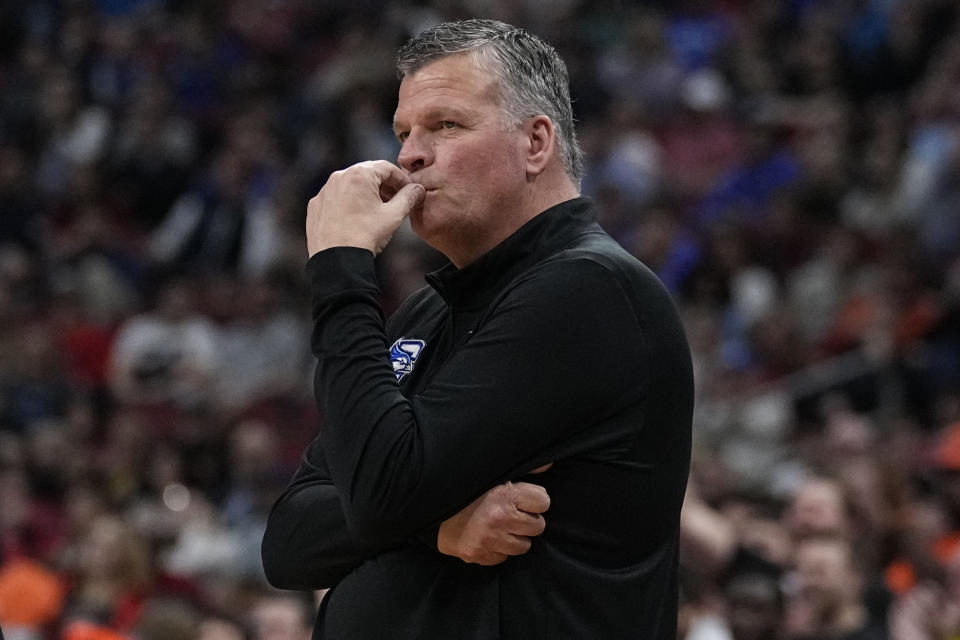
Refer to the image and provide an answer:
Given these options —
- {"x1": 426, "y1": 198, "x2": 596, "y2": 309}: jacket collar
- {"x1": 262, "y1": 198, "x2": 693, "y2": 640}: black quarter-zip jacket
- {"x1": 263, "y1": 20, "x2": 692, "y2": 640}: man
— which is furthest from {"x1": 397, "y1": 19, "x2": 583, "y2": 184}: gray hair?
{"x1": 262, "y1": 198, "x2": 693, "y2": 640}: black quarter-zip jacket

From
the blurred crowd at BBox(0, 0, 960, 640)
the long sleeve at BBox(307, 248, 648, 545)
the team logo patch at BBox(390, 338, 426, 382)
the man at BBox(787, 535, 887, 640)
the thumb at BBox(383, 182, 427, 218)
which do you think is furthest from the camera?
the blurred crowd at BBox(0, 0, 960, 640)

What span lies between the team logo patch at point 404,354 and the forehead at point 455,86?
0.40 metres

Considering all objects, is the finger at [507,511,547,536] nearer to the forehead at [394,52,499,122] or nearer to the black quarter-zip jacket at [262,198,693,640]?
the black quarter-zip jacket at [262,198,693,640]

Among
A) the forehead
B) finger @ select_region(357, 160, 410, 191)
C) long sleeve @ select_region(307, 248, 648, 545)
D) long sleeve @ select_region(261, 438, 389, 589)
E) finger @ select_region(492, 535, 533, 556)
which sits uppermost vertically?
the forehead

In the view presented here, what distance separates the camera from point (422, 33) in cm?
253

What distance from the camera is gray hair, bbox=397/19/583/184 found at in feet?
7.93

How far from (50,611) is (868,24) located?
23.2ft

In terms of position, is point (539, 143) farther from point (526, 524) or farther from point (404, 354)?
point (526, 524)

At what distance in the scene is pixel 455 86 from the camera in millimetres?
2402

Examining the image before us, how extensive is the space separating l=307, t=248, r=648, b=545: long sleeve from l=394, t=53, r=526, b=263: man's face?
0.18m

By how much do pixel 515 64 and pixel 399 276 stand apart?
304 inches

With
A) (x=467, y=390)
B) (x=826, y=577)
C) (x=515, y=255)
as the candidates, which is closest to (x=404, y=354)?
(x=515, y=255)

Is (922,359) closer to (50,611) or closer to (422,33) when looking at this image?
(50,611)

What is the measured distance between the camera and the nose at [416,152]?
2424 millimetres
